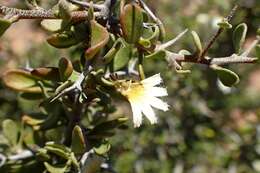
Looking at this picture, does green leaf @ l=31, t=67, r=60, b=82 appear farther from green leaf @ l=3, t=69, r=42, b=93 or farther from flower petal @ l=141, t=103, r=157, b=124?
flower petal @ l=141, t=103, r=157, b=124

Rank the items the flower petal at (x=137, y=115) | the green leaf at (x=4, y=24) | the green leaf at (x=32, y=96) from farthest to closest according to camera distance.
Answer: the green leaf at (x=32, y=96)
the flower petal at (x=137, y=115)
the green leaf at (x=4, y=24)

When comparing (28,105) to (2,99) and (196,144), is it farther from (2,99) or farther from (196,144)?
(196,144)

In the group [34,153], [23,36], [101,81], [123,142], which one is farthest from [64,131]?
[23,36]

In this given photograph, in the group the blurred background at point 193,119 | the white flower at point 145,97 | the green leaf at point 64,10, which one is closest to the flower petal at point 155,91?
the white flower at point 145,97

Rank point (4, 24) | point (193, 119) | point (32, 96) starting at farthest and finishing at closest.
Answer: point (193, 119), point (32, 96), point (4, 24)

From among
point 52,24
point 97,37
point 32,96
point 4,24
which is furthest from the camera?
point 32,96

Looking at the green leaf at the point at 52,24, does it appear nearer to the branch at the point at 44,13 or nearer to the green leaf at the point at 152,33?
the branch at the point at 44,13

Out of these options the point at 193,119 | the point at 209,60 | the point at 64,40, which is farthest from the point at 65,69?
the point at 193,119

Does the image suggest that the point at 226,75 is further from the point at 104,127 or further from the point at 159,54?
the point at 104,127
